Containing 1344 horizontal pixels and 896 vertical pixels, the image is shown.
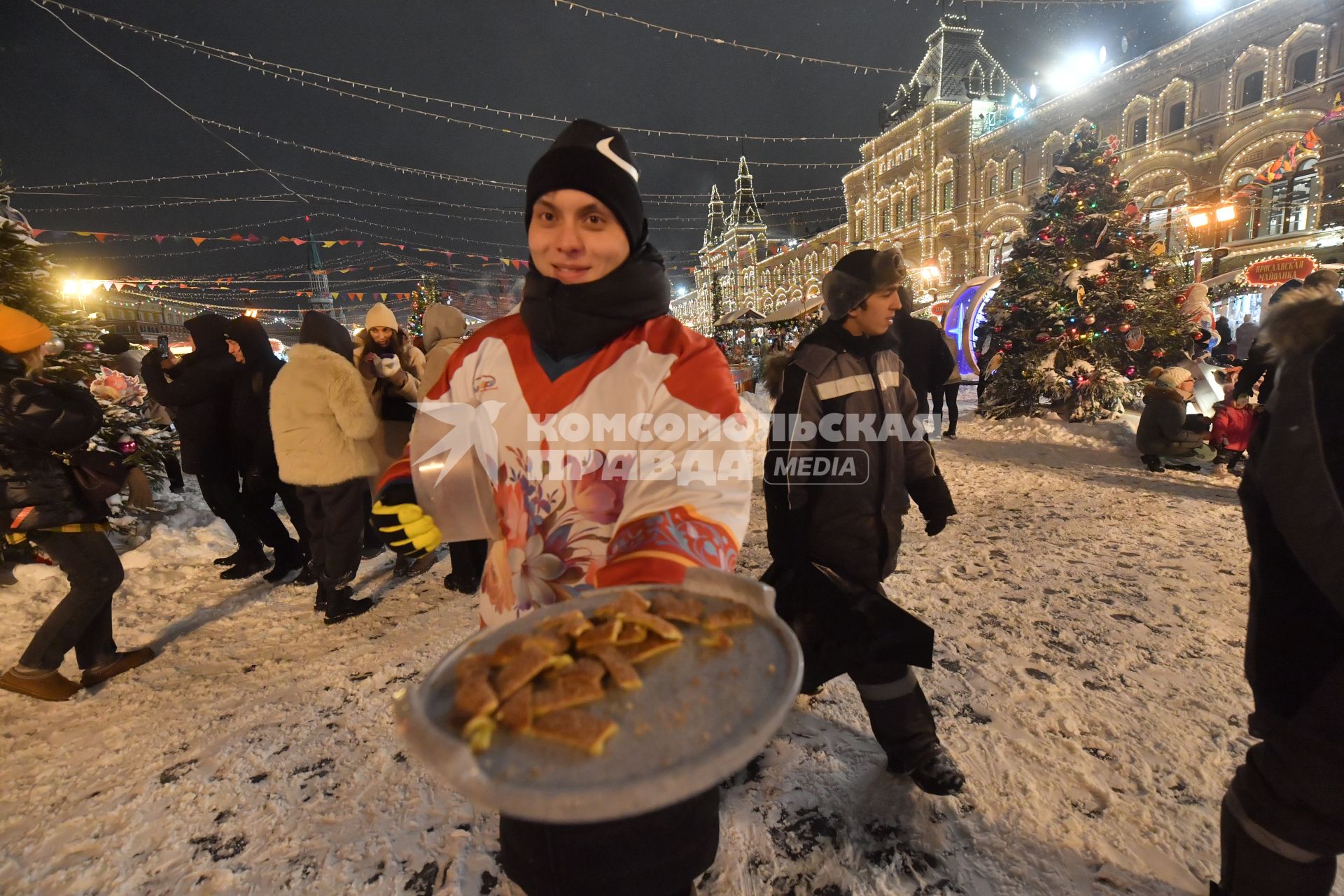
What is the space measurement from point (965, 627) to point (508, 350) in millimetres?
3468

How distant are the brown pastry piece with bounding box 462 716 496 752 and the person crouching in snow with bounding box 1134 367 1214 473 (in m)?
9.02

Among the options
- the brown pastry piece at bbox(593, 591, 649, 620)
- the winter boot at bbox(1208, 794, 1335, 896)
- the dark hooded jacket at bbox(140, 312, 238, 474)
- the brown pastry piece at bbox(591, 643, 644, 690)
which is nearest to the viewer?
the brown pastry piece at bbox(591, 643, 644, 690)

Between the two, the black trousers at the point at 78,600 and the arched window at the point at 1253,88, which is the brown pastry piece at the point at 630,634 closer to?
the black trousers at the point at 78,600

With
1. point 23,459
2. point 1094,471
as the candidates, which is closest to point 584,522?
point 23,459

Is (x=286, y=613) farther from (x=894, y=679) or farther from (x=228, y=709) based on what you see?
(x=894, y=679)

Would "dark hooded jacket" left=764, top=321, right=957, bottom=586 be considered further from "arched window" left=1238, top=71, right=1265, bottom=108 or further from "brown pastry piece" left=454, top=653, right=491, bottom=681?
"arched window" left=1238, top=71, right=1265, bottom=108

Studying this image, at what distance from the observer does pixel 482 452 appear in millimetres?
1646

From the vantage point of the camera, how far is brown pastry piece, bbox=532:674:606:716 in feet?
3.18

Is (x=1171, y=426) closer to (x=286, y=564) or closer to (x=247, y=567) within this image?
(x=286, y=564)

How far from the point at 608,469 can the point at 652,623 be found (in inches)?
18.1

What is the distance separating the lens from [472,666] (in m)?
1.05

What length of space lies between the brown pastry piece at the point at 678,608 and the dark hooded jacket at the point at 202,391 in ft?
17.8

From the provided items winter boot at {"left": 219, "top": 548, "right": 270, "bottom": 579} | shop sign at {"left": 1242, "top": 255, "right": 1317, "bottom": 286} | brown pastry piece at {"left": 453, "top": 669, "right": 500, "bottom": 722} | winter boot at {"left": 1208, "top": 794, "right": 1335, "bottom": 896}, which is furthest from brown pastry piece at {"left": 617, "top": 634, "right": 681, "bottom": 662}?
shop sign at {"left": 1242, "top": 255, "right": 1317, "bottom": 286}

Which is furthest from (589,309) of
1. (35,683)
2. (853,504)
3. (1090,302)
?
(1090,302)
